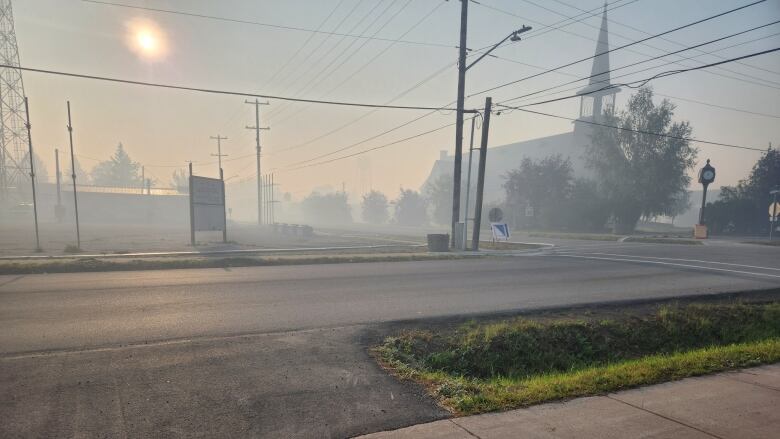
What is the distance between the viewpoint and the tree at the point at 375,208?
358ft

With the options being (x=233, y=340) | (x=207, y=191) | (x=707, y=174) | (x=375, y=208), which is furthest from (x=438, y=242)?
(x=375, y=208)

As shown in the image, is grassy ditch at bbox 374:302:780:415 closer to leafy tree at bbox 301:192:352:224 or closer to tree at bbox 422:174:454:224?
tree at bbox 422:174:454:224

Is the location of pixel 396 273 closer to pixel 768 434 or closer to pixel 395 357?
pixel 395 357

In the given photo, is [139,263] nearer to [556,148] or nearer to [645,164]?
[645,164]

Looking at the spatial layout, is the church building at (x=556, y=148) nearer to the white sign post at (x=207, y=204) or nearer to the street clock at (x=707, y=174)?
the street clock at (x=707, y=174)

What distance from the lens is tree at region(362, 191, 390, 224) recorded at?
358ft

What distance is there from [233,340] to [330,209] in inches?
4430

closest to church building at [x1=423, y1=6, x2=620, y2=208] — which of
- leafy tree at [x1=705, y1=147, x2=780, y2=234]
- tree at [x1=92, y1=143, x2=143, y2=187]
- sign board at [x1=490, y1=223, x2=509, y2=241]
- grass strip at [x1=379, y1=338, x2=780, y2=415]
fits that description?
leafy tree at [x1=705, y1=147, x2=780, y2=234]

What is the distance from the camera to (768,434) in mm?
3391

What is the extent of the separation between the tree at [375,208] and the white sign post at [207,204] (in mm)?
83937

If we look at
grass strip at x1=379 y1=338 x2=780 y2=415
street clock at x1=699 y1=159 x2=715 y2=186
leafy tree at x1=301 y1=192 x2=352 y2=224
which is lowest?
leafy tree at x1=301 y1=192 x2=352 y2=224

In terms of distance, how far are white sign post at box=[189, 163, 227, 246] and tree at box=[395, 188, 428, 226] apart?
246 feet

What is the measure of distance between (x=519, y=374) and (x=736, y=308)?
223 inches

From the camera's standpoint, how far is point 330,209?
385 feet
